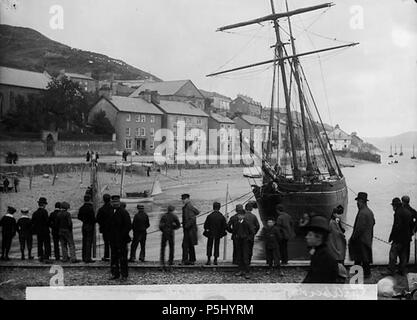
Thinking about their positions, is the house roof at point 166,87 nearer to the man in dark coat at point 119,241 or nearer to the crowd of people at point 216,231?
the crowd of people at point 216,231

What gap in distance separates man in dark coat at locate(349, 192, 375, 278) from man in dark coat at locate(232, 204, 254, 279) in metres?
2.14

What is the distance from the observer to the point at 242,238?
31.7ft

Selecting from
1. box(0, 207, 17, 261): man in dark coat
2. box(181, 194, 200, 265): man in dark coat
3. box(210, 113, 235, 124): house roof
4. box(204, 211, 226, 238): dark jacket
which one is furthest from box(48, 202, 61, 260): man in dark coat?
box(210, 113, 235, 124): house roof

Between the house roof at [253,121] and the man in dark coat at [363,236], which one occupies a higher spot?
the house roof at [253,121]

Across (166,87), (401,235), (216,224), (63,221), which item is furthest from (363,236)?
(166,87)

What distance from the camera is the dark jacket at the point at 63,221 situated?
33.1 ft

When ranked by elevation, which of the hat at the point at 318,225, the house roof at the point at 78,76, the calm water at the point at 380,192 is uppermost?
the house roof at the point at 78,76

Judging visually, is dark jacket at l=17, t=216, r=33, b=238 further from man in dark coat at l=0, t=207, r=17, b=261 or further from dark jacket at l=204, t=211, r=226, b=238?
dark jacket at l=204, t=211, r=226, b=238

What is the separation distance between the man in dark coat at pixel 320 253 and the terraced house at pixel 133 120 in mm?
10046

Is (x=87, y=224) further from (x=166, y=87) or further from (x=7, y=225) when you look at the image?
(x=166, y=87)

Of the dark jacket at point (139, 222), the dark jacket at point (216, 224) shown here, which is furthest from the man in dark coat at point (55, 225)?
the dark jacket at point (216, 224)

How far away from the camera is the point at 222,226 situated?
10203mm

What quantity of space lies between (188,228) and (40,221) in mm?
3392
